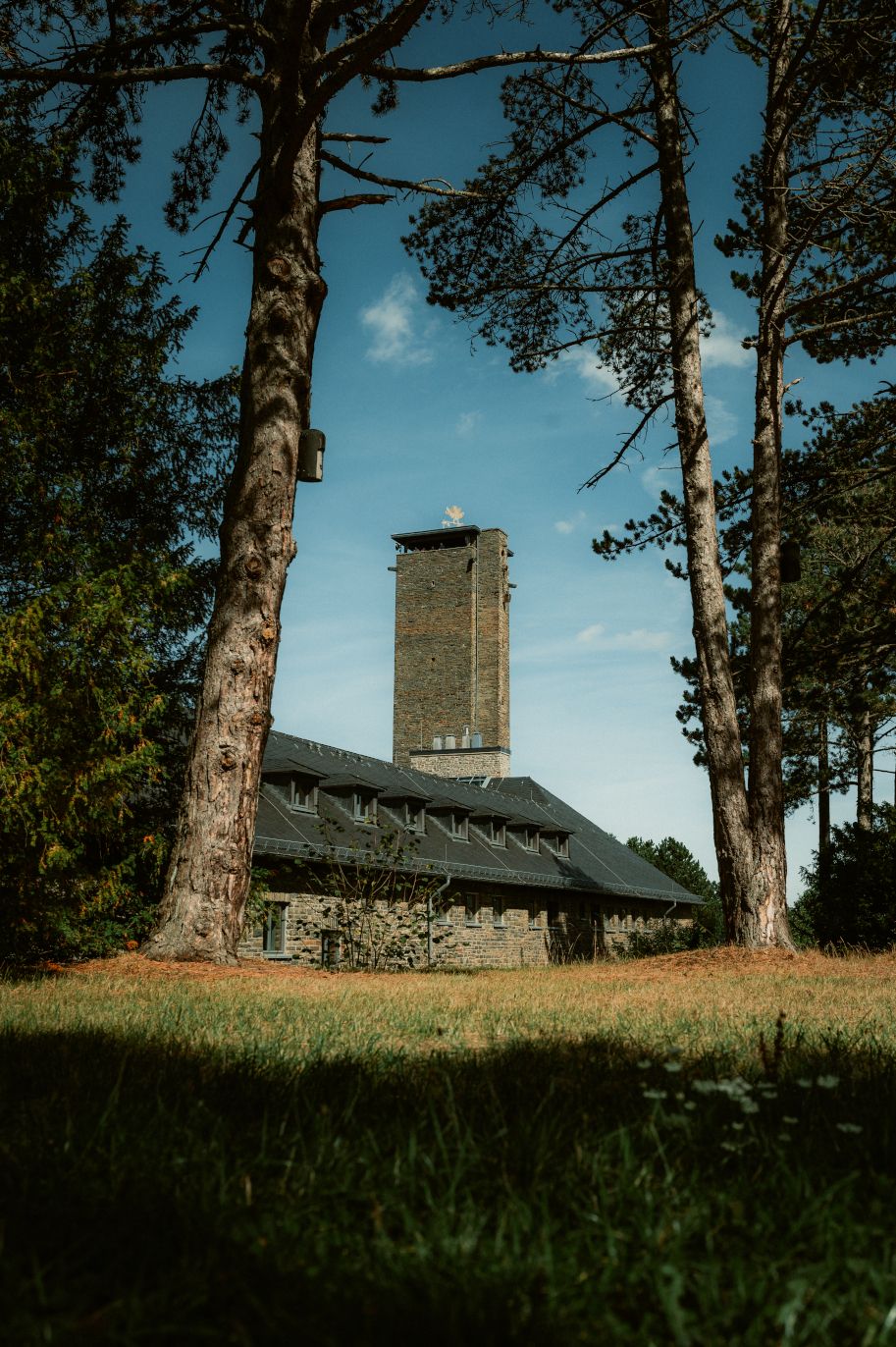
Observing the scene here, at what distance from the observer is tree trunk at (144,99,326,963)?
845 cm

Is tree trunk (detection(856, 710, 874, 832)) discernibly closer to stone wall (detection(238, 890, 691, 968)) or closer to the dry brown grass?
stone wall (detection(238, 890, 691, 968))

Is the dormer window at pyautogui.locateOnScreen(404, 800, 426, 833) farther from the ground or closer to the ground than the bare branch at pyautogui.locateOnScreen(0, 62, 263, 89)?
closer to the ground

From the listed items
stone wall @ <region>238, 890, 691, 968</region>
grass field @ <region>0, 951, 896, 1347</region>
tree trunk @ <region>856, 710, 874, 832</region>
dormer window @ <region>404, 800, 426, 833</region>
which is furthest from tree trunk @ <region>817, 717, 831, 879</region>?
grass field @ <region>0, 951, 896, 1347</region>

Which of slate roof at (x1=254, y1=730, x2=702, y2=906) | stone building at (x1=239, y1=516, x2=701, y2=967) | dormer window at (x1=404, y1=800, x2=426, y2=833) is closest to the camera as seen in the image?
stone building at (x1=239, y1=516, x2=701, y2=967)

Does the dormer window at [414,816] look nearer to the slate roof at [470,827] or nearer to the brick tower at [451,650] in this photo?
the slate roof at [470,827]

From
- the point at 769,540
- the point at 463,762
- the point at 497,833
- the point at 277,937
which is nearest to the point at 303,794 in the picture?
the point at 277,937

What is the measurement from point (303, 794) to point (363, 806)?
2801 mm

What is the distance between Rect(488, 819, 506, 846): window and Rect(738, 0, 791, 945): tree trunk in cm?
1963

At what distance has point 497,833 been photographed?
32281 millimetres

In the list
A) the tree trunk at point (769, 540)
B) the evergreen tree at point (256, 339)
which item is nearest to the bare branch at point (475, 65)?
the evergreen tree at point (256, 339)

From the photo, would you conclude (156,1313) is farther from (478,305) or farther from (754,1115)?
(478,305)

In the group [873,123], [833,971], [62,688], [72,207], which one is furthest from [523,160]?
[833,971]

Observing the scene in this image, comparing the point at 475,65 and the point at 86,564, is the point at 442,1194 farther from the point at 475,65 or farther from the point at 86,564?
the point at 86,564

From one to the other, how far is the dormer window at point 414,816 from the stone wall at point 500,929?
7.22 ft
